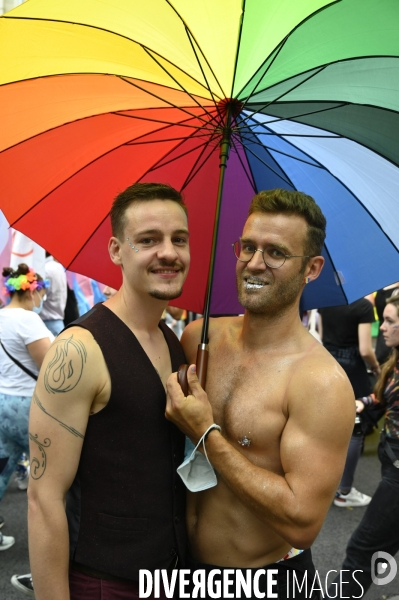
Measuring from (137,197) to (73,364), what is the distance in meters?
0.72

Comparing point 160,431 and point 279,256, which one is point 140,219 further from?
point 160,431

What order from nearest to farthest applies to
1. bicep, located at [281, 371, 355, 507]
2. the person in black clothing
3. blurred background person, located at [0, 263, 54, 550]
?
1. bicep, located at [281, 371, 355, 507]
2. blurred background person, located at [0, 263, 54, 550]
3. the person in black clothing

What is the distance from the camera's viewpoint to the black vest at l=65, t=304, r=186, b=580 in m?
1.86

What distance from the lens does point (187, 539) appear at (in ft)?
7.07

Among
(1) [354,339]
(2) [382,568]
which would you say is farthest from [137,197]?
(1) [354,339]

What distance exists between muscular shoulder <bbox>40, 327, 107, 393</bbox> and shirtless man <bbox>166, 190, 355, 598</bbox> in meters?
0.29

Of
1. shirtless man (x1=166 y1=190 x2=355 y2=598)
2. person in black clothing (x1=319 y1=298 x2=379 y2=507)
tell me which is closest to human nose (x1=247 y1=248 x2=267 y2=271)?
shirtless man (x1=166 y1=190 x2=355 y2=598)

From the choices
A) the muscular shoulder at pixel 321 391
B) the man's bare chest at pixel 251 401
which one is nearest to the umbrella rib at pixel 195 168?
the man's bare chest at pixel 251 401

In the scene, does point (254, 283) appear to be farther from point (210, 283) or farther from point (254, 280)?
point (210, 283)

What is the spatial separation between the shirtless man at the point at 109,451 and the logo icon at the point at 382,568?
1.73m

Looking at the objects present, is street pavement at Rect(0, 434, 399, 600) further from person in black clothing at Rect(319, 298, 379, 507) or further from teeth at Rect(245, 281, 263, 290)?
teeth at Rect(245, 281, 263, 290)

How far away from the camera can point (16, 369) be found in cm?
423

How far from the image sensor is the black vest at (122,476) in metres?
1.86

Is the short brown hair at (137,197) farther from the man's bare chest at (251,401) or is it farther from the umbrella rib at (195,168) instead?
the man's bare chest at (251,401)
